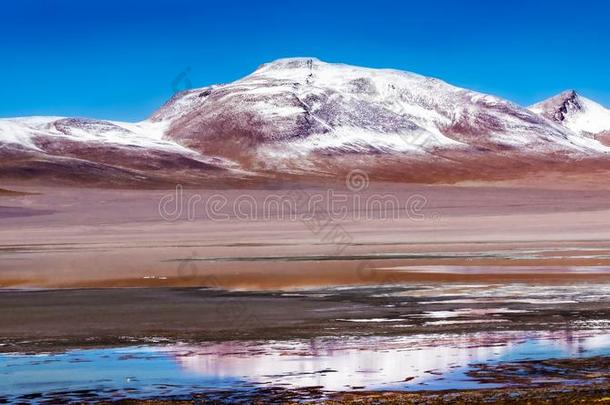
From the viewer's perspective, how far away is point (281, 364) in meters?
13.9

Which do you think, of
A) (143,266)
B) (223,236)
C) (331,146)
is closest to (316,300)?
(143,266)

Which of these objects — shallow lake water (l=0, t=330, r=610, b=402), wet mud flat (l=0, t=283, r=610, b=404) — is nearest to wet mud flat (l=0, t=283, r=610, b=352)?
wet mud flat (l=0, t=283, r=610, b=404)

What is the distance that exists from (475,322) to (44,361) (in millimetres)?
7113

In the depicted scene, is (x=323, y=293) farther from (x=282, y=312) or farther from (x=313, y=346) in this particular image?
(x=313, y=346)

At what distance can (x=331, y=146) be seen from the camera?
7288 inches

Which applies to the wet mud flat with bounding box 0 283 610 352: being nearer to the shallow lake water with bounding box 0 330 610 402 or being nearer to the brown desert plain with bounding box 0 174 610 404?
the brown desert plain with bounding box 0 174 610 404

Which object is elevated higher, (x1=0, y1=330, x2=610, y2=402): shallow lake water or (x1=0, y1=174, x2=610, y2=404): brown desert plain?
(x1=0, y1=174, x2=610, y2=404): brown desert plain

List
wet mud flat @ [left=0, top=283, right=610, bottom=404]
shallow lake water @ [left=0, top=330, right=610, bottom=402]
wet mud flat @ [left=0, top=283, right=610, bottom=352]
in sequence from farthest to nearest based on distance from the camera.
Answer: wet mud flat @ [left=0, top=283, right=610, bottom=352] < shallow lake water @ [left=0, top=330, right=610, bottom=402] < wet mud flat @ [left=0, top=283, right=610, bottom=404]

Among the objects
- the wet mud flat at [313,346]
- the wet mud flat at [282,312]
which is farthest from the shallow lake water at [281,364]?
the wet mud flat at [282,312]

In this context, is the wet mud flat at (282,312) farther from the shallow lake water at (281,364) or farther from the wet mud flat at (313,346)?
the shallow lake water at (281,364)

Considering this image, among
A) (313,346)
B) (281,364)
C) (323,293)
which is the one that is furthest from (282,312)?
(281,364)

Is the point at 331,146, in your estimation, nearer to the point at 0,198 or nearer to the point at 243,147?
the point at 243,147

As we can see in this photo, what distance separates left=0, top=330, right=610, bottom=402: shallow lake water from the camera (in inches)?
Answer: 490

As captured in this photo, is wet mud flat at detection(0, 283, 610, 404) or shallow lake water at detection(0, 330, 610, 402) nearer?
wet mud flat at detection(0, 283, 610, 404)
